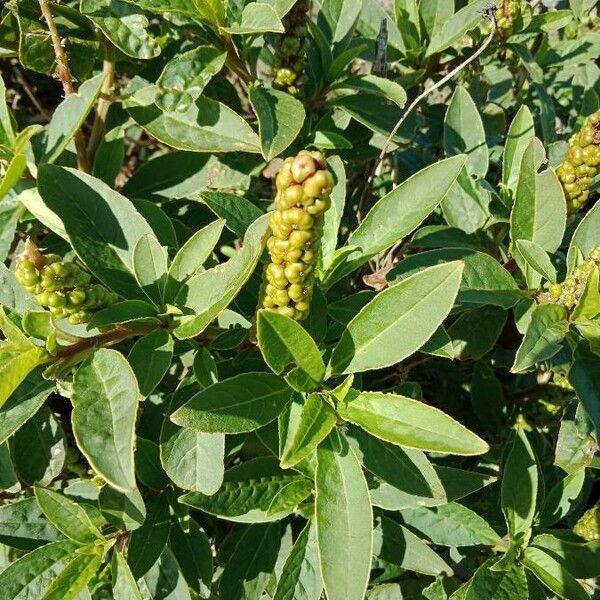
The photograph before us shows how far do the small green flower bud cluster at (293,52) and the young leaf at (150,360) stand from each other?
92 cm

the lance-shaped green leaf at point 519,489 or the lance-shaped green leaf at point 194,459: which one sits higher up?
the lance-shaped green leaf at point 194,459

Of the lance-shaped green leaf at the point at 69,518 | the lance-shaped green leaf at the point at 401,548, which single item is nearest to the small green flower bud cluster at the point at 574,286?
the lance-shaped green leaf at the point at 401,548

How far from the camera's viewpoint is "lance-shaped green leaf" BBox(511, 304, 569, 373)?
1590mm

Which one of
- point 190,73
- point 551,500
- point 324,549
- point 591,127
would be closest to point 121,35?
point 190,73

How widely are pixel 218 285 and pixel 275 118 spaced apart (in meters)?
0.63

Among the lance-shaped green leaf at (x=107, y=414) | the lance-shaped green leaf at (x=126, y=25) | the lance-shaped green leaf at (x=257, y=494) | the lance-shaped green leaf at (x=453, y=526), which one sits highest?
the lance-shaped green leaf at (x=126, y=25)

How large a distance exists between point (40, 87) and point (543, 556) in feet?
9.46

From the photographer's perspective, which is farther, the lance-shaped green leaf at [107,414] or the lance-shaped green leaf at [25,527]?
the lance-shaped green leaf at [25,527]

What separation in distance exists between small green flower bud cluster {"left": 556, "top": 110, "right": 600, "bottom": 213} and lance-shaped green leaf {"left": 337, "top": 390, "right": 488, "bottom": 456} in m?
0.84

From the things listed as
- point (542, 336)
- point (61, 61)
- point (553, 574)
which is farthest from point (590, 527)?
point (61, 61)

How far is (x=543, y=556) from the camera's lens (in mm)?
1873

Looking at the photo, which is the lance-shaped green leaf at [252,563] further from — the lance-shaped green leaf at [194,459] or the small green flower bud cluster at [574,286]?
the small green flower bud cluster at [574,286]

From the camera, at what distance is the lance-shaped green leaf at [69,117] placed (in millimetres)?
1771

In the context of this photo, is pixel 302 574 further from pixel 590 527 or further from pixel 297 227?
pixel 297 227
